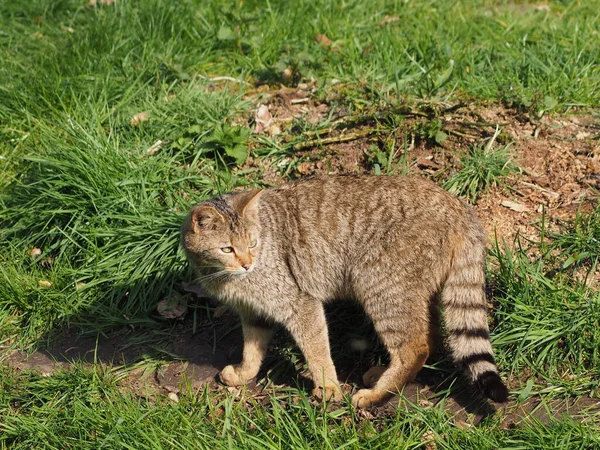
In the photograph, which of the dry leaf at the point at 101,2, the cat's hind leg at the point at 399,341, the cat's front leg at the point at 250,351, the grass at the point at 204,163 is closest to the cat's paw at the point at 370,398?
the cat's hind leg at the point at 399,341

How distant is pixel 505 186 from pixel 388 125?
0.99 metres

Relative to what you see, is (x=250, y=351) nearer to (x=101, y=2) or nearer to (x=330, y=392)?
(x=330, y=392)

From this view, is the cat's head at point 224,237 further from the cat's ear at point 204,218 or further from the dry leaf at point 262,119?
the dry leaf at point 262,119

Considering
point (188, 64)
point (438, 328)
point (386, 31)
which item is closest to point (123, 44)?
point (188, 64)

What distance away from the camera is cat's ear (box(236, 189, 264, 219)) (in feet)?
14.6

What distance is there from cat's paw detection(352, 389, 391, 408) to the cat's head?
0.97 m

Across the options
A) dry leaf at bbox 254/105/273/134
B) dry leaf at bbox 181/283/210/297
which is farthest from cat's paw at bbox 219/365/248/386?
dry leaf at bbox 254/105/273/134

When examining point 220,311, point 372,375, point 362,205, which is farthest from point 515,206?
point 220,311

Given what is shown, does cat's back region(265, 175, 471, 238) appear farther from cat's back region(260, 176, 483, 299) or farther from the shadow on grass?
the shadow on grass

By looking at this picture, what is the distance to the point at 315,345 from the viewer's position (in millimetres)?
4383

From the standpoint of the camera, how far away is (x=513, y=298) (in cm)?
442

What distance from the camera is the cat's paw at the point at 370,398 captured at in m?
4.20

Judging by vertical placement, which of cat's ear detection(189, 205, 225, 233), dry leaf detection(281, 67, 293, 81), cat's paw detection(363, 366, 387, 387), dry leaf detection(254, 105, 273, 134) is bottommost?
cat's paw detection(363, 366, 387, 387)

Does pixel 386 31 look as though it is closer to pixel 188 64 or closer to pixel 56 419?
pixel 188 64
